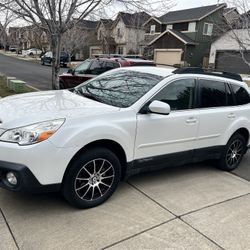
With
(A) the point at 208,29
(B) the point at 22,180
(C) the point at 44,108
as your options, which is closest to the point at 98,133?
(C) the point at 44,108

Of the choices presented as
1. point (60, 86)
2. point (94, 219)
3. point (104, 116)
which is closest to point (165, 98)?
point (104, 116)

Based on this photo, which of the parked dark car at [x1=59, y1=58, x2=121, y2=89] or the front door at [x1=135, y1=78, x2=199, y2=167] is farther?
the parked dark car at [x1=59, y1=58, x2=121, y2=89]

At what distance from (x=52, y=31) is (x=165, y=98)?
634 cm

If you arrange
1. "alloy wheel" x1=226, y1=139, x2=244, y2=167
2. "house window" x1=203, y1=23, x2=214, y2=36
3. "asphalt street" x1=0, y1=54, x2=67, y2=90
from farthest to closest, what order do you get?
"house window" x1=203, y1=23, x2=214, y2=36 → "asphalt street" x1=0, y1=54, x2=67, y2=90 → "alloy wheel" x1=226, y1=139, x2=244, y2=167

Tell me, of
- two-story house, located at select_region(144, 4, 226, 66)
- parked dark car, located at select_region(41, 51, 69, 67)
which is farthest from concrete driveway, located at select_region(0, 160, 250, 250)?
two-story house, located at select_region(144, 4, 226, 66)

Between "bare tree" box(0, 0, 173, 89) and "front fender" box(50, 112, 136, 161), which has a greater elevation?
"bare tree" box(0, 0, 173, 89)

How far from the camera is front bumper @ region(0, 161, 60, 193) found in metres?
Answer: 3.12

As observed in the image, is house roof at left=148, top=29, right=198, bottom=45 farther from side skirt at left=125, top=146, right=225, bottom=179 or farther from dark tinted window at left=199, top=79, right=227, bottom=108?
side skirt at left=125, top=146, right=225, bottom=179

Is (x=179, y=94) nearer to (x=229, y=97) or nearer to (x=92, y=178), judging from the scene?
(x=229, y=97)

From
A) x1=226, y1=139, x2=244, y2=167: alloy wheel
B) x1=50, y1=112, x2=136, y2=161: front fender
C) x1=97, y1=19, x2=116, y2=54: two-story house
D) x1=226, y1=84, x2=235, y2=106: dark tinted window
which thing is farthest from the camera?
x1=97, y1=19, x2=116, y2=54: two-story house

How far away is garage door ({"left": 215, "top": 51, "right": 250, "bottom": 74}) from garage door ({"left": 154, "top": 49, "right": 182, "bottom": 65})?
207 inches

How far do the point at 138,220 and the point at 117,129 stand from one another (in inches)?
40.8

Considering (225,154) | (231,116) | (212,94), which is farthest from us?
(225,154)

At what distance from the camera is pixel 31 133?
10.5 ft
